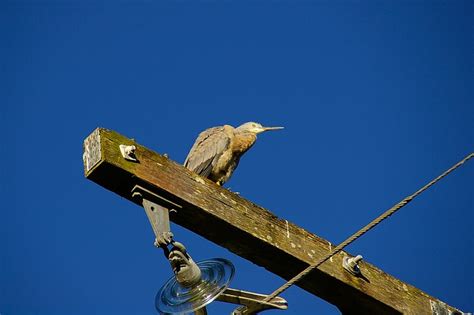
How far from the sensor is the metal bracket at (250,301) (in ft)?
16.6

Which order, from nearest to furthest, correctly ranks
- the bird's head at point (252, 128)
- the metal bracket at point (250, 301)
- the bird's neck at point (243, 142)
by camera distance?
the metal bracket at point (250, 301), the bird's neck at point (243, 142), the bird's head at point (252, 128)

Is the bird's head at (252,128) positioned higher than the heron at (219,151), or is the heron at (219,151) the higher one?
the bird's head at (252,128)

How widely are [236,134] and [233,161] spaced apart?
0.36m

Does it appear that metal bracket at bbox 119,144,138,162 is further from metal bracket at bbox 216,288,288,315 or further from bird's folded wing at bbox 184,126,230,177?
bird's folded wing at bbox 184,126,230,177

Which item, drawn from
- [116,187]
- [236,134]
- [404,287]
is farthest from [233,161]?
[116,187]

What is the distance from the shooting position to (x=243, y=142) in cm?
1023

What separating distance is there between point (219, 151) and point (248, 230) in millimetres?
4406

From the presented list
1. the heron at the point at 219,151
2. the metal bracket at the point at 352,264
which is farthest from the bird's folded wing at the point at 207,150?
the metal bracket at the point at 352,264

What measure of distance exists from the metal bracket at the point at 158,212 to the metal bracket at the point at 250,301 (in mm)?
449

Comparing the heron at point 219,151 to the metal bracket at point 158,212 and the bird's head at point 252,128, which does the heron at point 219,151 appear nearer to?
the bird's head at point 252,128

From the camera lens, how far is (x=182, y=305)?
15.9 ft

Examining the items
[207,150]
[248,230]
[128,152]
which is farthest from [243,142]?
[128,152]

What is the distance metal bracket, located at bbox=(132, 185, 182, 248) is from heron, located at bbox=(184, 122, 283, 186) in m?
4.17

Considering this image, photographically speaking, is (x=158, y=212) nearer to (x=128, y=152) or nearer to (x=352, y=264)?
(x=128, y=152)
